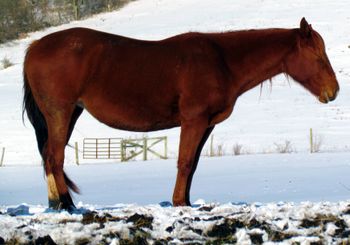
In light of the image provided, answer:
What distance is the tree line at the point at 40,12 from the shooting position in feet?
229

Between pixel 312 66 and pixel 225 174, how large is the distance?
1229 centimetres

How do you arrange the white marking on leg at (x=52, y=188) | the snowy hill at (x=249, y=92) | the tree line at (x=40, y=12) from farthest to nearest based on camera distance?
1. the tree line at (x=40, y=12)
2. the snowy hill at (x=249, y=92)
3. the white marking on leg at (x=52, y=188)

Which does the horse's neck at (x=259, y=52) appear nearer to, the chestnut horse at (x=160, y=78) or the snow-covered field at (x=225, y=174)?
the chestnut horse at (x=160, y=78)

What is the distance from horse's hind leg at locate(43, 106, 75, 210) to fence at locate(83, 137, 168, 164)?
22.2 m

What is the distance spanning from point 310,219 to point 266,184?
36.3ft

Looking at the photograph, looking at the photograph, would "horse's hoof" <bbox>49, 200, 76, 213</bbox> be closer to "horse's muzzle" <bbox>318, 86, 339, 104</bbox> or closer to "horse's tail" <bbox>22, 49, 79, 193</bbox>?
"horse's tail" <bbox>22, 49, 79, 193</bbox>

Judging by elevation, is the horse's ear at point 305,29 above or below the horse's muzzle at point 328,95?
above

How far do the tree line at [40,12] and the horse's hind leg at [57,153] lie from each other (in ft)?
197

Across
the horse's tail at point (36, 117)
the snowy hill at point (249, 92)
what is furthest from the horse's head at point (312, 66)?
the snowy hill at point (249, 92)

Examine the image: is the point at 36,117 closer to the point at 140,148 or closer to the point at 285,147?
the point at 285,147

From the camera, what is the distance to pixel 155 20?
2739 inches

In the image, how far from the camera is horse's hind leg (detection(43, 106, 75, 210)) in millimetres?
9555

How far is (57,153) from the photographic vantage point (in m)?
9.58

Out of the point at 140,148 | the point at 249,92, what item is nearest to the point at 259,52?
the point at 140,148
